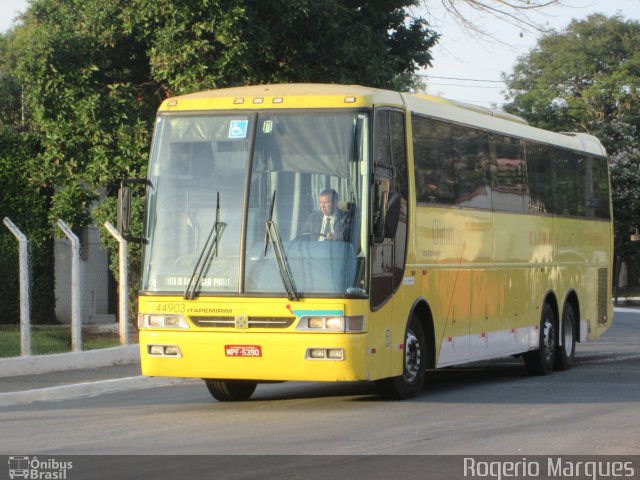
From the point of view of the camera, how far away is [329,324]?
1295 centimetres

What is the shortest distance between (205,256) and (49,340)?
949 cm

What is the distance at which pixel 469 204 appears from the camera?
53.7 ft

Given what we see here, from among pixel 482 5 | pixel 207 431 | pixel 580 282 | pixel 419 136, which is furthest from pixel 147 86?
pixel 207 431

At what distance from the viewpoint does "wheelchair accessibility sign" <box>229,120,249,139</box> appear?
13625mm

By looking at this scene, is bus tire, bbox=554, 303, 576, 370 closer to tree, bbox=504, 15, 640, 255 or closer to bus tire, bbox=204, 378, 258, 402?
bus tire, bbox=204, 378, 258, 402

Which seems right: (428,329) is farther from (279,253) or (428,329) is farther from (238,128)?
(238,128)

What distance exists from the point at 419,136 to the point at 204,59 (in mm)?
9381

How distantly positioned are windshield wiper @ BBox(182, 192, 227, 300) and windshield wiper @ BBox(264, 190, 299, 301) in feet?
1.59

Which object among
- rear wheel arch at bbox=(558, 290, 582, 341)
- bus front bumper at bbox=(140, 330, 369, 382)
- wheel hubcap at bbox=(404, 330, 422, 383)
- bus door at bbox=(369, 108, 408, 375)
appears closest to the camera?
bus front bumper at bbox=(140, 330, 369, 382)

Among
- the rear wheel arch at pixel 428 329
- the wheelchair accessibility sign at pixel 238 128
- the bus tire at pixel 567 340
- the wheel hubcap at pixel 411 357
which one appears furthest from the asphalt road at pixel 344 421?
the wheelchair accessibility sign at pixel 238 128

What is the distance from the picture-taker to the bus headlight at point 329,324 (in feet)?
42.4

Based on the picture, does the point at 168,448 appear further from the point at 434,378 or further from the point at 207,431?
the point at 434,378

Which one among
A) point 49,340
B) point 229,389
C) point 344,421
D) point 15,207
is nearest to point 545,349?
point 229,389

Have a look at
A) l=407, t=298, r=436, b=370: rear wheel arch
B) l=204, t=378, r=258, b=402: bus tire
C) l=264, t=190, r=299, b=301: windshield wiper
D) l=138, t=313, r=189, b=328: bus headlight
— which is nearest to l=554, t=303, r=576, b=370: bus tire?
l=407, t=298, r=436, b=370: rear wheel arch
